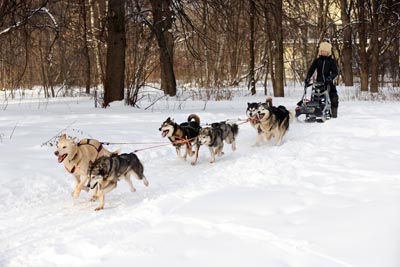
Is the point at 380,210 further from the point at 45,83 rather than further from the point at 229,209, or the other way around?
the point at 45,83

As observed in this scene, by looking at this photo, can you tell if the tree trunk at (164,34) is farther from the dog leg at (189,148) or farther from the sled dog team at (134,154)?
the dog leg at (189,148)

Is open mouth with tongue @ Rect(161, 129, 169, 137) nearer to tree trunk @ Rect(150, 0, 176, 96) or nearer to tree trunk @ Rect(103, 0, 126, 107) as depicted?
tree trunk @ Rect(103, 0, 126, 107)

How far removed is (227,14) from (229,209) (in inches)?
351

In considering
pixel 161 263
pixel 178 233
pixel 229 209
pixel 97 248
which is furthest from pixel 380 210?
pixel 97 248

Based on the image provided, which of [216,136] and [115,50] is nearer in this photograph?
[216,136]

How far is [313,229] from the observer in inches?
154

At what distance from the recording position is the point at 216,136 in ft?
24.9

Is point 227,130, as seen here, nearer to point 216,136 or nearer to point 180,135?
point 216,136

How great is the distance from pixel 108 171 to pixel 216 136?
302cm

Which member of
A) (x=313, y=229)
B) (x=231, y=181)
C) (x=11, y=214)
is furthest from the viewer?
(x=231, y=181)

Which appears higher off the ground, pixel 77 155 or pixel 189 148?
pixel 77 155

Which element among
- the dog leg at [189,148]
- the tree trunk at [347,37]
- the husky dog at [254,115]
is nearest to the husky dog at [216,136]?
the dog leg at [189,148]

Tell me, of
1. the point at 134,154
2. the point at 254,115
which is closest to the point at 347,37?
the point at 254,115

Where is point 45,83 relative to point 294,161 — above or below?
above
